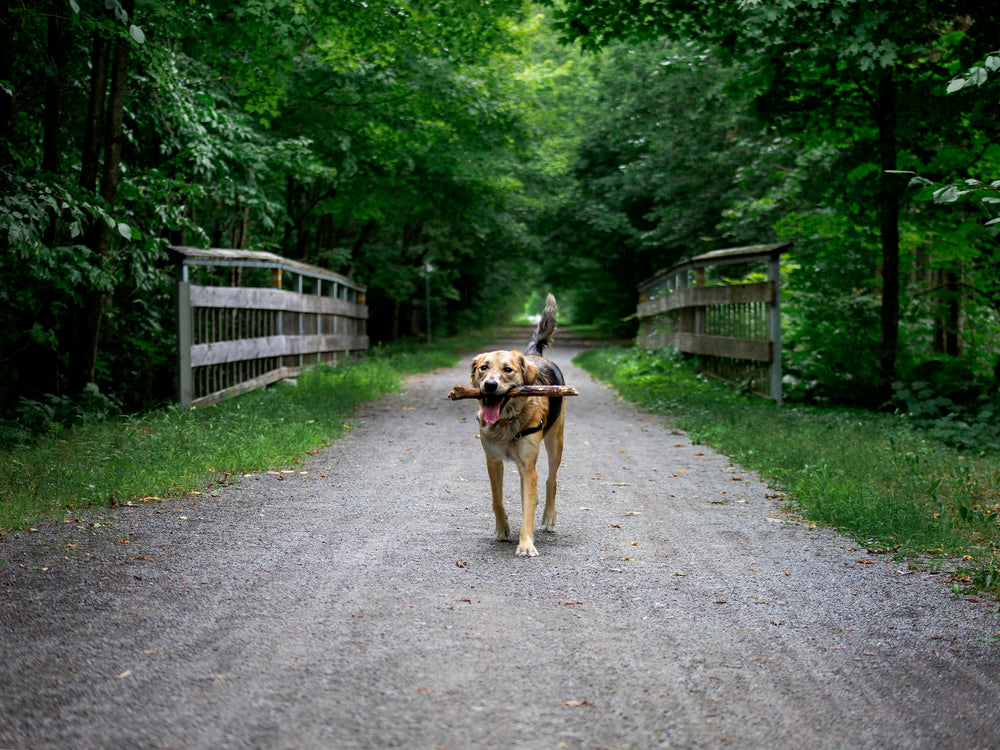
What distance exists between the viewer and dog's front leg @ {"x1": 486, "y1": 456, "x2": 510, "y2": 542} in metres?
5.32

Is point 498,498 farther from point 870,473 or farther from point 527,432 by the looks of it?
point 870,473

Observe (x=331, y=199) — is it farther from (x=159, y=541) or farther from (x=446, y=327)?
(x=446, y=327)

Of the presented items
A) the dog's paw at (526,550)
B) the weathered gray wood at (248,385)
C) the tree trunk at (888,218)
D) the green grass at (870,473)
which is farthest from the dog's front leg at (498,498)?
the tree trunk at (888,218)

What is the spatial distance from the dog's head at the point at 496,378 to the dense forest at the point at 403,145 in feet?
8.75

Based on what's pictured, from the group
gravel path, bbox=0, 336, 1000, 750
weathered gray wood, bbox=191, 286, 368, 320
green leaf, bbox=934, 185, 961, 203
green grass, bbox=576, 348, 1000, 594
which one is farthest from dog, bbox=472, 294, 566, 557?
weathered gray wood, bbox=191, 286, 368, 320

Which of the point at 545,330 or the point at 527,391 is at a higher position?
the point at 545,330

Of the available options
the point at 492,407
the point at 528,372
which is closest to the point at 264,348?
the point at 528,372

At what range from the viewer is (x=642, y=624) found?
3887mm

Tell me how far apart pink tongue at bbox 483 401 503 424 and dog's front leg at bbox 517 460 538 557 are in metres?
0.41

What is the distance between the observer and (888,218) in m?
11.1

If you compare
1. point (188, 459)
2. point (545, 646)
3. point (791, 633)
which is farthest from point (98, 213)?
point (791, 633)

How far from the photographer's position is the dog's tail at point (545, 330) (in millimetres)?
6355

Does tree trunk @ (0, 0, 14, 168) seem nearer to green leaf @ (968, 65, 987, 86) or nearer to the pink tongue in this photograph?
the pink tongue

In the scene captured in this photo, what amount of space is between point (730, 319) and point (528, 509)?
9.97 meters
